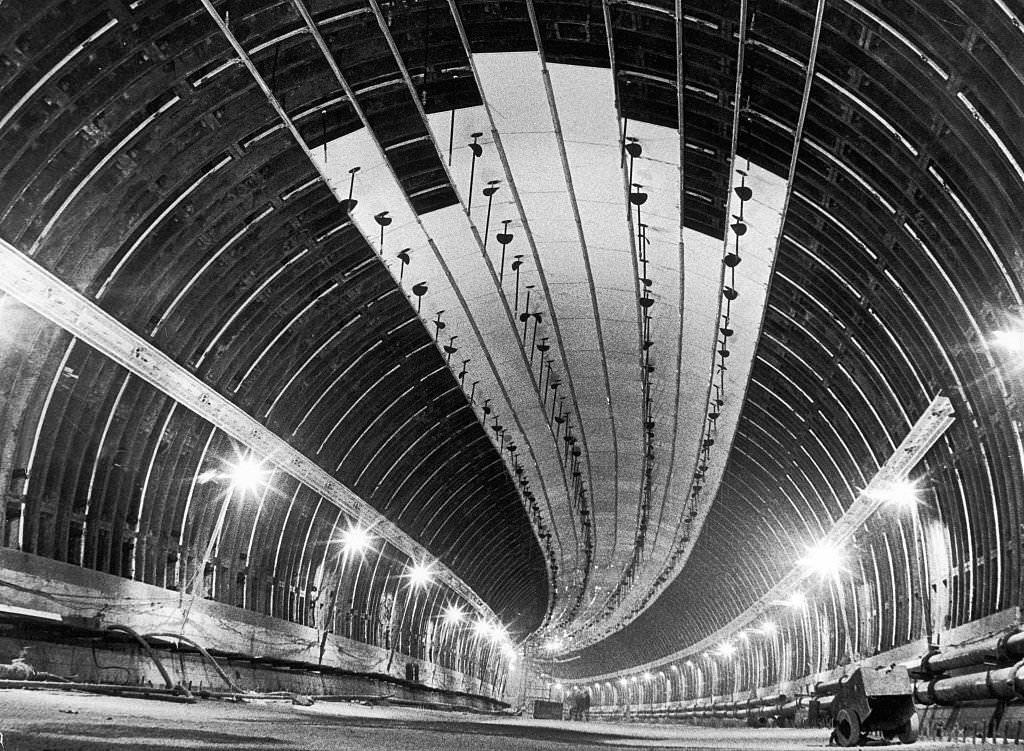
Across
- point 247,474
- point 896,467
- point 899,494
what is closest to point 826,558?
point 896,467

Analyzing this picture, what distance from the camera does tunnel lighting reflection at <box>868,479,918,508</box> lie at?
93.1ft

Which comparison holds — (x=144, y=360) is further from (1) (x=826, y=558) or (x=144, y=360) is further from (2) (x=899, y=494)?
(1) (x=826, y=558)

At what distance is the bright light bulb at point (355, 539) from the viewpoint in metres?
40.2

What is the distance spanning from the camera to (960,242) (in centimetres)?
1952

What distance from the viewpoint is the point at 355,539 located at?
132 ft

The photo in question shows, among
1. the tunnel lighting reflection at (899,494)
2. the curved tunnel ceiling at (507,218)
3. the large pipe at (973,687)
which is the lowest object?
the large pipe at (973,687)

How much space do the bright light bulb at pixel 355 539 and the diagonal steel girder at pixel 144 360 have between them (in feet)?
8.29

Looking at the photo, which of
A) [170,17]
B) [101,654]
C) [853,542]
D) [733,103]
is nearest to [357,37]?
[170,17]

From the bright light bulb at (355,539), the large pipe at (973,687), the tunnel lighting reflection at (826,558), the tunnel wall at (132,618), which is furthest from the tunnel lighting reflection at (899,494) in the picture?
the tunnel wall at (132,618)

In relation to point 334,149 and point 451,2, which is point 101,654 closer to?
point 334,149

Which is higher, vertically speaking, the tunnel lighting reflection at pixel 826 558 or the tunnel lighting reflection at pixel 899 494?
the tunnel lighting reflection at pixel 826 558

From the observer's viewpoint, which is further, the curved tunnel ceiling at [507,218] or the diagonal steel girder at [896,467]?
the diagonal steel girder at [896,467]

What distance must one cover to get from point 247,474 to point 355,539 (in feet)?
37.8

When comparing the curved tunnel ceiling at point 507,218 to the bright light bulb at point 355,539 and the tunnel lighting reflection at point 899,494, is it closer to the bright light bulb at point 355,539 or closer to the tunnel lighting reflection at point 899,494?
the tunnel lighting reflection at point 899,494
